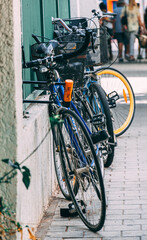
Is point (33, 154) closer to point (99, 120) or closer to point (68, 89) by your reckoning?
point (68, 89)

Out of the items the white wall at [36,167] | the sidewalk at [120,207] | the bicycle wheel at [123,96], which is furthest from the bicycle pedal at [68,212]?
the bicycle wheel at [123,96]

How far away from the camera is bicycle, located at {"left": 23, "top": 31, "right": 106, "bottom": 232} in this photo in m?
4.34

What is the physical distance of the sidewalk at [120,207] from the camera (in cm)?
438

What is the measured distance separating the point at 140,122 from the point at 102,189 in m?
4.71

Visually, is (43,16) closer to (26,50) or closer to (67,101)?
(26,50)

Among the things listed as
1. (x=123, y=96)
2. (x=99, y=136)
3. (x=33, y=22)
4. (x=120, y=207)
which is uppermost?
(x=33, y=22)

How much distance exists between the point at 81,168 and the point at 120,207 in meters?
0.73

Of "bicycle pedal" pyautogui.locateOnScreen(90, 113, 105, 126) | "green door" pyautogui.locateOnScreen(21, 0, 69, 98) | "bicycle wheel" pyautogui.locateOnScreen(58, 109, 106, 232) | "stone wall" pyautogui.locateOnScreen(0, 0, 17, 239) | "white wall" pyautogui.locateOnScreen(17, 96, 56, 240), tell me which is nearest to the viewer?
"stone wall" pyautogui.locateOnScreen(0, 0, 17, 239)

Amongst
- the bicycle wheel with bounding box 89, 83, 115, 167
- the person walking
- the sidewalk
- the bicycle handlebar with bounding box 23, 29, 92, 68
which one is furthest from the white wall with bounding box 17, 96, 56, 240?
the person walking

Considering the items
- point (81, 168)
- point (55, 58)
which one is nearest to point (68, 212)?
point (81, 168)

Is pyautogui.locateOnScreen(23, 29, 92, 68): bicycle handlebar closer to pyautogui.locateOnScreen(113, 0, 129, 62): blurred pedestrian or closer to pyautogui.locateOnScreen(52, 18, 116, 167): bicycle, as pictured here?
pyautogui.locateOnScreen(52, 18, 116, 167): bicycle

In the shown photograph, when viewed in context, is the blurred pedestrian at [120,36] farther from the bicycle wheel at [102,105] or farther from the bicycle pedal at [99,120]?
the bicycle pedal at [99,120]

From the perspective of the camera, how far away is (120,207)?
5.00 meters

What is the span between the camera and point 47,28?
6305mm
